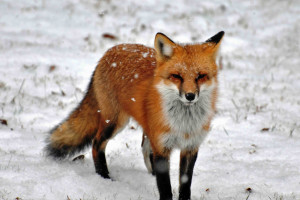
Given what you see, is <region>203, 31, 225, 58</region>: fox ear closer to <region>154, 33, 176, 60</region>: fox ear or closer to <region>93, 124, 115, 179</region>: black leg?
<region>154, 33, 176, 60</region>: fox ear

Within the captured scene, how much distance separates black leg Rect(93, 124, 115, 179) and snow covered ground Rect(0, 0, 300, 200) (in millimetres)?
153

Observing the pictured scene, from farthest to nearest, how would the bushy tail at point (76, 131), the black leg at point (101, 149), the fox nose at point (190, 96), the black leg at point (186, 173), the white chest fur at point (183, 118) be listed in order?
the bushy tail at point (76, 131)
the black leg at point (101, 149)
the black leg at point (186, 173)
the white chest fur at point (183, 118)
the fox nose at point (190, 96)

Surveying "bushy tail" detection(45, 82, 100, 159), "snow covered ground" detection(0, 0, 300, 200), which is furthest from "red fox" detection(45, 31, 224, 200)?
"snow covered ground" detection(0, 0, 300, 200)

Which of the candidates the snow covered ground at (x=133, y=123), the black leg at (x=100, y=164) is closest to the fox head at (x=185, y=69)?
the snow covered ground at (x=133, y=123)

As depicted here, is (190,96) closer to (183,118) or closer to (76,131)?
(183,118)

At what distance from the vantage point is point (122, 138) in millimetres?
5332

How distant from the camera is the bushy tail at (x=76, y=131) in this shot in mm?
4445

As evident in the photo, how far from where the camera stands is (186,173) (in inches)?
146

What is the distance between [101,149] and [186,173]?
45.6 inches

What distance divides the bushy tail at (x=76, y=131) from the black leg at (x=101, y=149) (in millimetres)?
235

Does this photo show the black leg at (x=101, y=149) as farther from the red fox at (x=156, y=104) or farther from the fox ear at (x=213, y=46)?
the fox ear at (x=213, y=46)

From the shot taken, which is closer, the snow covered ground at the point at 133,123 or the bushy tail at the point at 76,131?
the snow covered ground at the point at 133,123

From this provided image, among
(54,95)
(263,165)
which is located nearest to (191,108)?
(263,165)

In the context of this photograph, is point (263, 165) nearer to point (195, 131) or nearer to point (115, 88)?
point (195, 131)
